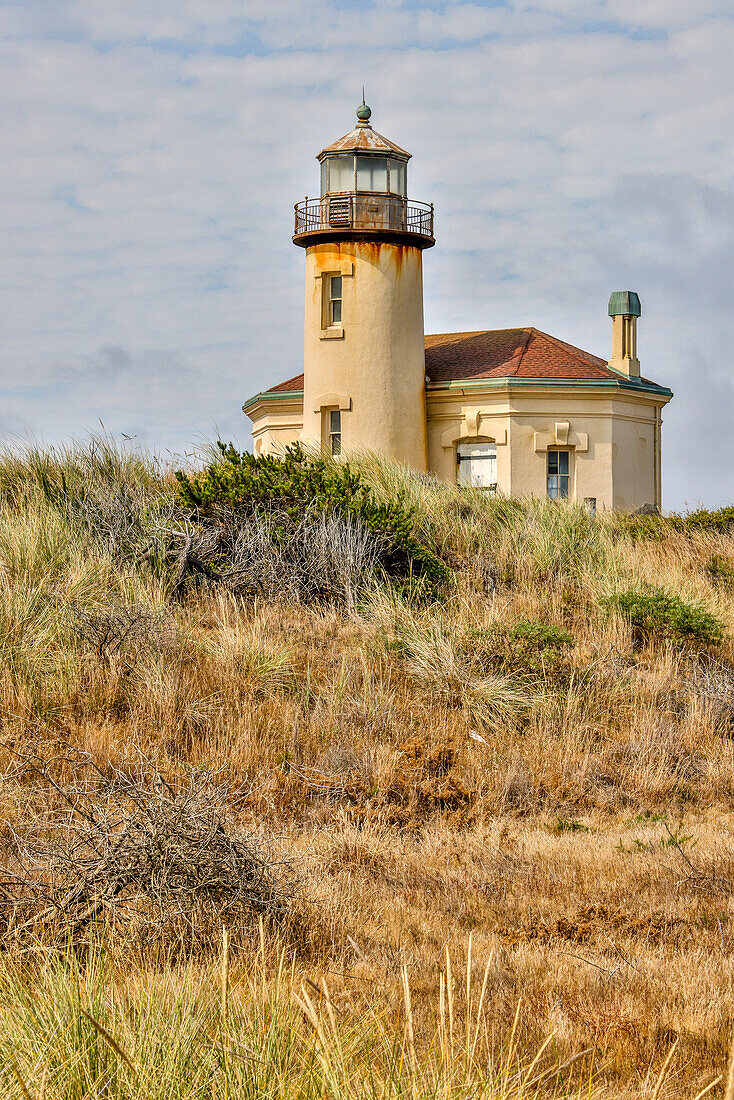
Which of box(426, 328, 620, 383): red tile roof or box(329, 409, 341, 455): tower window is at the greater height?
box(426, 328, 620, 383): red tile roof

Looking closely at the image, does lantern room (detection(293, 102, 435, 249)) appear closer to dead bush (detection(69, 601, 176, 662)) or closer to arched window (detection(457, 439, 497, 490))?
arched window (detection(457, 439, 497, 490))

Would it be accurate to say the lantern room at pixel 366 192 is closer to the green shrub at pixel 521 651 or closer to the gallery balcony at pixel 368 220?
the gallery balcony at pixel 368 220

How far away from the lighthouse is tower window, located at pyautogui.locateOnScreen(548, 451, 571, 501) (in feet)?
11.3

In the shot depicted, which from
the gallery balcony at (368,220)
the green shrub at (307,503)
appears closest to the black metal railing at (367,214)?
the gallery balcony at (368,220)

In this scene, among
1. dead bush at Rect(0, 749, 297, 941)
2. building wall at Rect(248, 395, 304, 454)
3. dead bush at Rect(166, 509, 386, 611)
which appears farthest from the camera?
building wall at Rect(248, 395, 304, 454)

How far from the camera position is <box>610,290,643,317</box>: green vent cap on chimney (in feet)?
97.9

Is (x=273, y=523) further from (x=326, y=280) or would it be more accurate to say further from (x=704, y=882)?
(x=326, y=280)

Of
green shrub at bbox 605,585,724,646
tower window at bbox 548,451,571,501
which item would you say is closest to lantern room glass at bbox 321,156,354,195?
tower window at bbox 548,451,571,501

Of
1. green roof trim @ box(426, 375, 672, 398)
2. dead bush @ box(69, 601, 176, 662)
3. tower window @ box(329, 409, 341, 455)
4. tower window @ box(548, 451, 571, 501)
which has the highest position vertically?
green roof trim @ box(426, 375, 672, 398)

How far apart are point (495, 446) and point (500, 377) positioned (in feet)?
5.53

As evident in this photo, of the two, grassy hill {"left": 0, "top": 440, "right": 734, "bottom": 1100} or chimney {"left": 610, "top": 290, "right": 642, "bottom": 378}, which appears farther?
chimney {"left": 610, "top": 290, "right": 642, "bottom": 378}

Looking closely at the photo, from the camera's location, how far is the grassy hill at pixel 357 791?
12.4 ft

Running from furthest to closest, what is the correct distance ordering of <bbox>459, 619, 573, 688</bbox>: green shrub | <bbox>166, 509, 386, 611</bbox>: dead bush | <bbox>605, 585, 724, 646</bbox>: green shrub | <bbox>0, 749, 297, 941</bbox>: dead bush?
<bbox>166, 509, 386, 611</bbox>: dead bush < <bbox>605, 585, 724, 646</bbox>: green shrub < <bbox>459, 619, 573, 688</bbox>: green shrub < <bbox>0, 749, 297, 941</bbox>: dead bush

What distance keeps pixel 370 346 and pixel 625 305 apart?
8.27 meters
